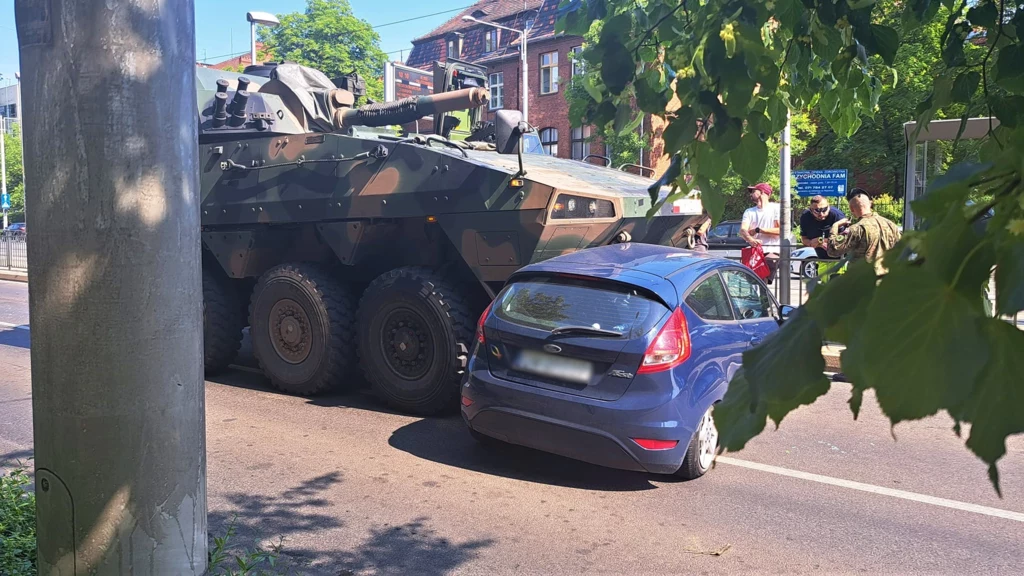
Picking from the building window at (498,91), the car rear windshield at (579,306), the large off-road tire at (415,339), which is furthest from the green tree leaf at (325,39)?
the car rear windshield at (579,306)

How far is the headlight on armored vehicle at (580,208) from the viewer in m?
6.34

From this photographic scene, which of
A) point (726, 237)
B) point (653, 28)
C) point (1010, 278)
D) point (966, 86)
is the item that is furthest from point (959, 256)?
point (726, 237)

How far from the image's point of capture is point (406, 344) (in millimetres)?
6777

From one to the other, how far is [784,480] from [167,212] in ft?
13.6

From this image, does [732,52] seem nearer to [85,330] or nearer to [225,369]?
[85,330]

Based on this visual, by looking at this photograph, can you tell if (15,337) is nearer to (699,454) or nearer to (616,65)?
(699,454)

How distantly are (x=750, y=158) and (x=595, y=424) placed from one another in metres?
3.11

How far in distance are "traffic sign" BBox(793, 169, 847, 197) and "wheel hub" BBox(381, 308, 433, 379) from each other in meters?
8.93

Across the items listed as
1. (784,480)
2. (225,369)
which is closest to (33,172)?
(784,480)

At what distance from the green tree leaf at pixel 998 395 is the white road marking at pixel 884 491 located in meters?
3.66

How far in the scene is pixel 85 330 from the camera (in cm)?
233

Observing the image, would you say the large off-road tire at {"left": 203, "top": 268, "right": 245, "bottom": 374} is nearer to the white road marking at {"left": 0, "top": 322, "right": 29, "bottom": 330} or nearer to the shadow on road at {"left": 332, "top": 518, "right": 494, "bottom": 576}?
the shadow on road at {"left": 332, "top": 518, "right": 494, "bottom": 576}

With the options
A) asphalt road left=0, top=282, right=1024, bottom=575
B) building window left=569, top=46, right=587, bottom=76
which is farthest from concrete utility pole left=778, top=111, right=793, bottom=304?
building window left=569, top=46, right=587, bottom=76

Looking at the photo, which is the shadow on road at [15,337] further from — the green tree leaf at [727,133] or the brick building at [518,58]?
the brick building at [518,58]
